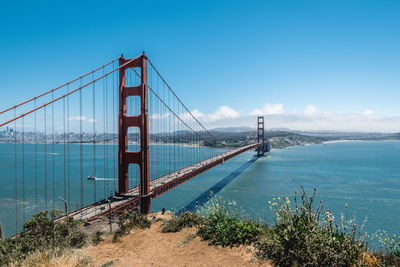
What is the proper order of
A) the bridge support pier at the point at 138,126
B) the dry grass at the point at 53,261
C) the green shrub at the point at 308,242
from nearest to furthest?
the green shrub at the point at 308,242, the dry grass at the point at 53,261, the bridge support pier at the point at 138,126

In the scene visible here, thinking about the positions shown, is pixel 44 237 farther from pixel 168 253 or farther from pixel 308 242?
pixel 308 242

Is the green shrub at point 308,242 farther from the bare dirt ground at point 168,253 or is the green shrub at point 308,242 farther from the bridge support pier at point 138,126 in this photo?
the bridge support pier at point 138,126

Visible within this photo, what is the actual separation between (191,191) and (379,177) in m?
31.9

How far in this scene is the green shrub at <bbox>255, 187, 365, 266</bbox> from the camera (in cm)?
346

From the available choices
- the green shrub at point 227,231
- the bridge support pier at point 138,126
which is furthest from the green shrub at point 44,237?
the bridge support pier at point 138,126

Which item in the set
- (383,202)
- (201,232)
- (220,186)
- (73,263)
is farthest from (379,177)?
(73,263)

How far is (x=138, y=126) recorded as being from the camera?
17.0 metres

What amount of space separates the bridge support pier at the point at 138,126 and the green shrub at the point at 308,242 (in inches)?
519

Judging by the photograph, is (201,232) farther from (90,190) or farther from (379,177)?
(379,177)

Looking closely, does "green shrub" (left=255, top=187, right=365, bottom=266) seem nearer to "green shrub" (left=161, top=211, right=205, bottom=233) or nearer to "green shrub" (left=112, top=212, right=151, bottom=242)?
"green shrub" (left=161, top=211, right=205, bottom=233)

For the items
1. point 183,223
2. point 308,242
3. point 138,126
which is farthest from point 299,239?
point 138,126

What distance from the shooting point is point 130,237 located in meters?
7.67

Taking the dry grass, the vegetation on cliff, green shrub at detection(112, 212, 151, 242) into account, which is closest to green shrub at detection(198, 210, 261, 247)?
the vegetation on cliff

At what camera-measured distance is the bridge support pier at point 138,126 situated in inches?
650
